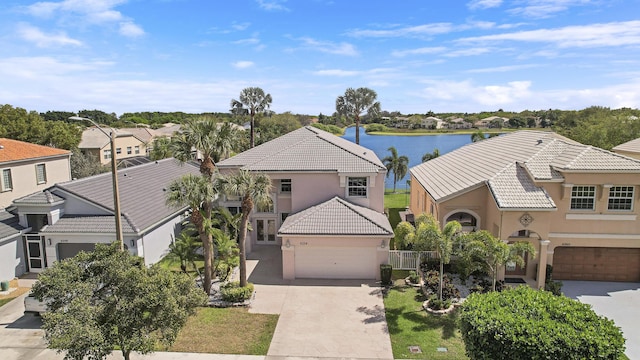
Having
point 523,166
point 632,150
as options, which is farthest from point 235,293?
point 632,150

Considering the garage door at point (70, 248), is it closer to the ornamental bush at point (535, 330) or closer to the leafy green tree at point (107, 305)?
the leafy green tree at point (107, 305)

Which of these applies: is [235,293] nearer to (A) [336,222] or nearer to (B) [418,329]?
(A) [336,222]

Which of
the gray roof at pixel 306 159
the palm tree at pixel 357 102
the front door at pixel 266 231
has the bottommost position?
the front door at pixel 266 231

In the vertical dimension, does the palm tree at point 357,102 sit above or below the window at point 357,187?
above

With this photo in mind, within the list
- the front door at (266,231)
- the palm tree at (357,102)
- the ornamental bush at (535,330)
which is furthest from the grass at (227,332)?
the palm tree at (357,102)

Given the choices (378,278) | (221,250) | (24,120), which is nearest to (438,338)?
(378,278)

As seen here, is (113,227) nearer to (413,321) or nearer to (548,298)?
(413,321)

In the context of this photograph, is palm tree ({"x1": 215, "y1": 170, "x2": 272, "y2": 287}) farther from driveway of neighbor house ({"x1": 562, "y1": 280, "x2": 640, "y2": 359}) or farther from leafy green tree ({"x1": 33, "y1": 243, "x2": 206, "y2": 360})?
driveway of neighbor house ({"x1": 562, "y1": 280, "x2": 640, "y2": 359})
